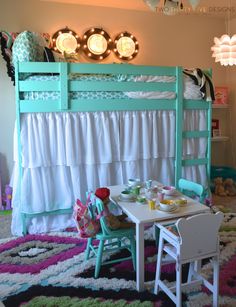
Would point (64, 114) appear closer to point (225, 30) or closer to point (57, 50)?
point (57, 50)

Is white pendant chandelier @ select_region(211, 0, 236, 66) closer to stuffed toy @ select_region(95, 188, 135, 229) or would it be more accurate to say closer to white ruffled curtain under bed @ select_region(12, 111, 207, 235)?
white ruffled curtain under bed @ select_region(12, 111, 207, 235)

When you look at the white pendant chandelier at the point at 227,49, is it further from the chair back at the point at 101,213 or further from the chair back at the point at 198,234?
the chair back at the point at 101,213

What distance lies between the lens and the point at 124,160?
3.19 metres

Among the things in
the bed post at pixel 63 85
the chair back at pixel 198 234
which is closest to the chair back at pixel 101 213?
the chair back at pixel 198 234

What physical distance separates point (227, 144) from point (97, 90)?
283cm

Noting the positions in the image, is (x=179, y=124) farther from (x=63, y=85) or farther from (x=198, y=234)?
(x=198, y=234)

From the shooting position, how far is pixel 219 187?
4.21m

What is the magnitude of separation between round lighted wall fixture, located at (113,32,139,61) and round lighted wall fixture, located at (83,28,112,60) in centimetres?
14

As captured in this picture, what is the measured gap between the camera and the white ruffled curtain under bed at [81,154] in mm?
2902

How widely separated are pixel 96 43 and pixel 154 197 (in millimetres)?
2564

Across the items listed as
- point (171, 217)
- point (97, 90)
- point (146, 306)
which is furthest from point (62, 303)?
point (97, 90)

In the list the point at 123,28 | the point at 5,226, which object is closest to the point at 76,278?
the point at 5,226

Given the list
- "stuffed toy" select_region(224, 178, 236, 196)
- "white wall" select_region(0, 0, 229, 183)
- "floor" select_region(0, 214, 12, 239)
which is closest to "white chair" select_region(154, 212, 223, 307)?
"floor" select_region(0, 214, 12, 239)

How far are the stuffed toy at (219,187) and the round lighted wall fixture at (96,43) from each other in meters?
2.46
